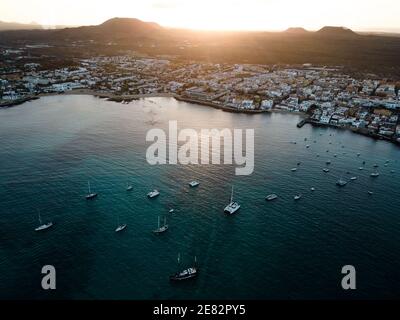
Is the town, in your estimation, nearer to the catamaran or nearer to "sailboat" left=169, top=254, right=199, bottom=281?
the catamaran

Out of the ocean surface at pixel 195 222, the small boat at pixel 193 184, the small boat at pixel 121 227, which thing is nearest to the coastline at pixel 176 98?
the ocean surface at pixel 195 222

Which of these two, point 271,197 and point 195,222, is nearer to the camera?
point 195,222

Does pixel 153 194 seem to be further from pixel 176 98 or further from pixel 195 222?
pixel 176 98

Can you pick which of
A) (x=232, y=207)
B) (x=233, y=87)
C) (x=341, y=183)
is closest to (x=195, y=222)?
(x=232, y=207)

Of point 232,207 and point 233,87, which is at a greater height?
point 233,87

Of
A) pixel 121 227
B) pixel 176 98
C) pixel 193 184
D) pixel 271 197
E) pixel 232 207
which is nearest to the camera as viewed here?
pixel 121 227

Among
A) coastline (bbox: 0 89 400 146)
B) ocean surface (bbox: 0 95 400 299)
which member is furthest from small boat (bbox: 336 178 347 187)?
coastline (bbox: 0 89 400 146)
